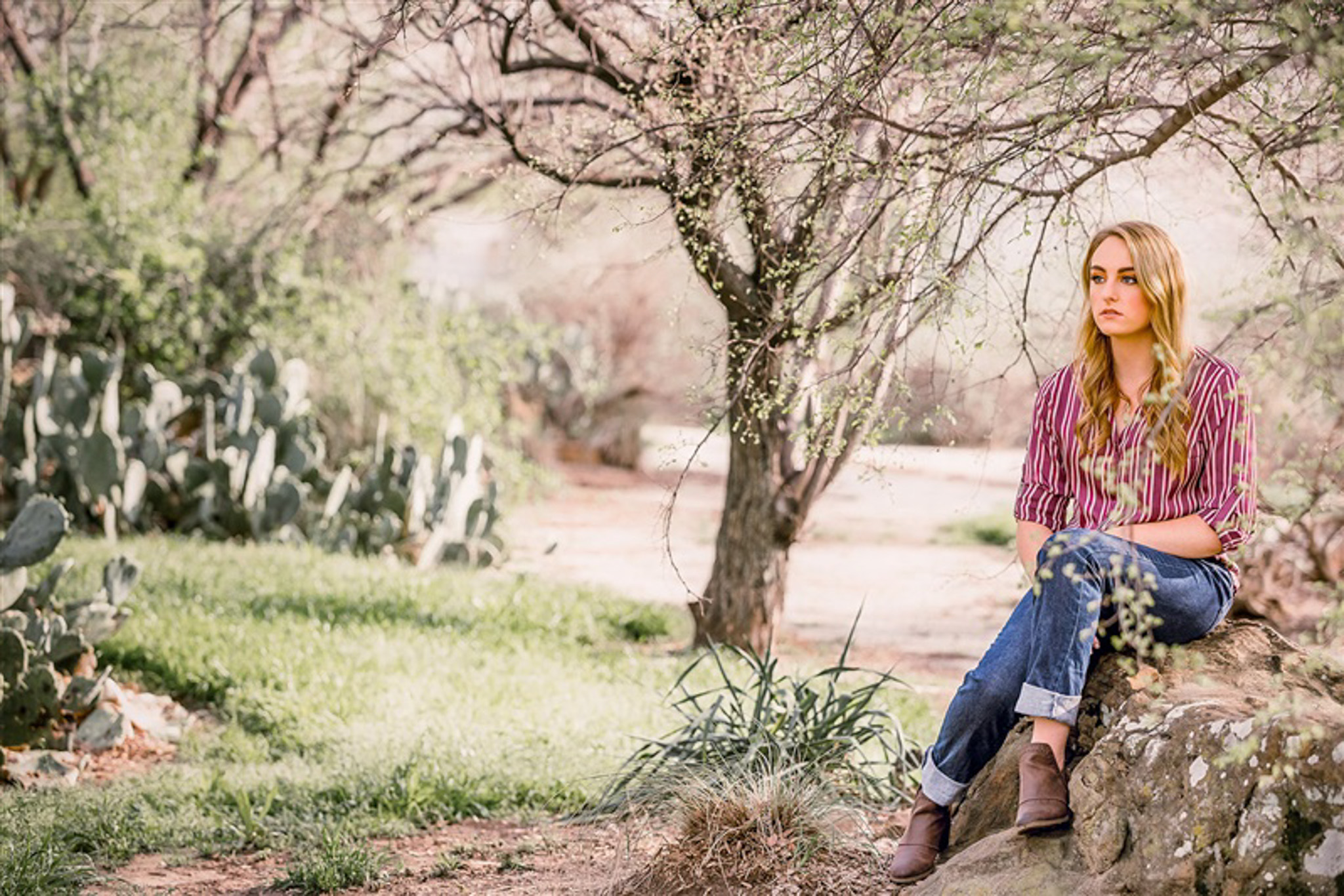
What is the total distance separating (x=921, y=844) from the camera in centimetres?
354

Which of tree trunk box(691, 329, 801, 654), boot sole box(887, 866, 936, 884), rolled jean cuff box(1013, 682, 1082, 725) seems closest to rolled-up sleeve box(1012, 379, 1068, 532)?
rolled jean cuff box(1013, 682, 1082, 725)

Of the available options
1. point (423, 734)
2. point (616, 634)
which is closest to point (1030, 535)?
point (423, 734)

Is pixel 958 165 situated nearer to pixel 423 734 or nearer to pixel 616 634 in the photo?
pixel 423 734

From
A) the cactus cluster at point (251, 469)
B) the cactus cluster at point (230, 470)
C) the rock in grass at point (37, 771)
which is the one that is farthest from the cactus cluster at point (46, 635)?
the cactus cluster at point (251, 469)

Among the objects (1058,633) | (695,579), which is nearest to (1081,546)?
(1058,633)

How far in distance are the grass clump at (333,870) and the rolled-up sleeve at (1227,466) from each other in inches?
102

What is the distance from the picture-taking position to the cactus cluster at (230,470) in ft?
31.2

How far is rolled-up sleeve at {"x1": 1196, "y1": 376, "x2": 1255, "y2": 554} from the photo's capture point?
3.24m

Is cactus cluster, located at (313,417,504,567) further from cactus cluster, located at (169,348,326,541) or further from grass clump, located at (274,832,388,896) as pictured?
grass clump, located at (274,832,388,896)

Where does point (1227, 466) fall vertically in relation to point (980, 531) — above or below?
above

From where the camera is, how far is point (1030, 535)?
3.61 meters

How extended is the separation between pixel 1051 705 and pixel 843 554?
10225mm

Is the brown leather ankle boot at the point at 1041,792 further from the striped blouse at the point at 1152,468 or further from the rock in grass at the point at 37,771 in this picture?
the rock in grass at the point at 37,771

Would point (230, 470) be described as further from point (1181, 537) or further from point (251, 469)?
point (1181, 537)
